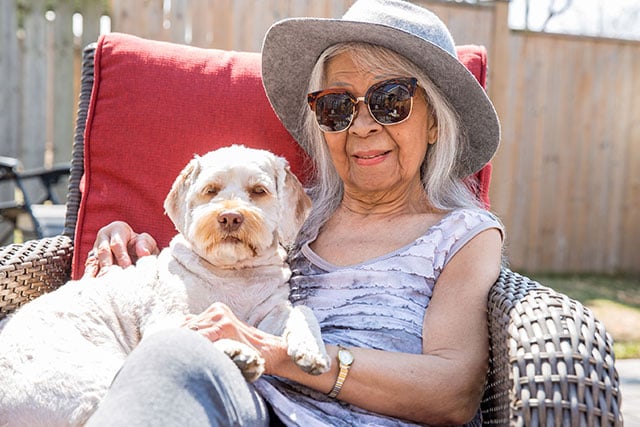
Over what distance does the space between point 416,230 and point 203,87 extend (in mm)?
1069

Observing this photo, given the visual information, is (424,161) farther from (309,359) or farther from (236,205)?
(309,359)

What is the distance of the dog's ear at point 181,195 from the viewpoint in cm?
253

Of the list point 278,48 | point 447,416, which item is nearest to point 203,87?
point 278,48

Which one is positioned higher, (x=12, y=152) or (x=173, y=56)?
(x=173, y=56)

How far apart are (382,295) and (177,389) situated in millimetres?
846

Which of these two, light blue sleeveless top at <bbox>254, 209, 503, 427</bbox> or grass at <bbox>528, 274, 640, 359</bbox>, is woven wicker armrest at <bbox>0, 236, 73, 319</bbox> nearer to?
light blue sleeveless top at <bbox>254, 209, 503, 427</bbox>

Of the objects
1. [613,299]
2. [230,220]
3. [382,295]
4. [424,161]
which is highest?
[424,161]

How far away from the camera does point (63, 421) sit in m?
1.89

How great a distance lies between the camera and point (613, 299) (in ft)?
21.7

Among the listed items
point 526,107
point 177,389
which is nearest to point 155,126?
point 177,389

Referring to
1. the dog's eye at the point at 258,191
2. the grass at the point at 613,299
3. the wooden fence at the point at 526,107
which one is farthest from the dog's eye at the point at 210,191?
the wooden fence at the point at 526,107

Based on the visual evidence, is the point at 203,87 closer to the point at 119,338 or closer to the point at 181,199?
the point at 181,199

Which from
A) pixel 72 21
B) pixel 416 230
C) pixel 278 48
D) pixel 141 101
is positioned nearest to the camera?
pixel 416 230

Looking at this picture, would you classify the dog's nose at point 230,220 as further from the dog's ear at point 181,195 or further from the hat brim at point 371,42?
the hat brim at point 371,42
